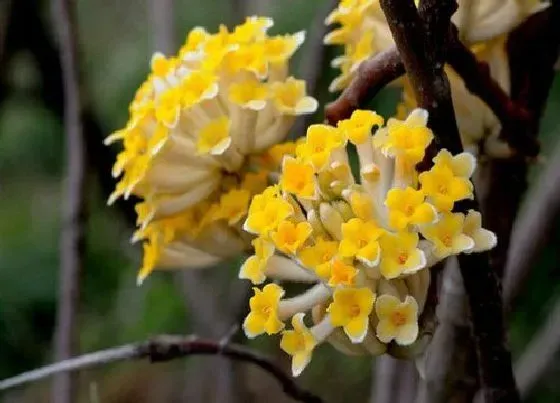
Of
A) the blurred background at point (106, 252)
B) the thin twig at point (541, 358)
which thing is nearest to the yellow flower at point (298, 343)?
the thin twig at point (541, 358)

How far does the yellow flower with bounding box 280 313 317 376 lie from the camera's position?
11.0 inches

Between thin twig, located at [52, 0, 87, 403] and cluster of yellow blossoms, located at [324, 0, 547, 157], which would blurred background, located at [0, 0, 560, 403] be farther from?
cluster of yellow blossoms, located at [324, 0, 547, 157]

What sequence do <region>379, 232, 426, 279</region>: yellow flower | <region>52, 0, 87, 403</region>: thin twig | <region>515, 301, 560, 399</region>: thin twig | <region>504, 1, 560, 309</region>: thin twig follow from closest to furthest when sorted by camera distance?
<region>379, 232, 426, 279</region>: yellow flower, <region>504, 1, 560, 309</region>: thin twig, <region>52, 0, 87, 403</region>: thin twig, <region>515, 301, 560, 399</region>: thin twig

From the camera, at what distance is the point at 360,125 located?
295mm

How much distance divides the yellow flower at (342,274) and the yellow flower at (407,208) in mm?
20

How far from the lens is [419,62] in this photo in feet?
0.90

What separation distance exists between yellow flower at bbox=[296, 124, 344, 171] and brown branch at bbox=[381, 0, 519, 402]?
0.03 m

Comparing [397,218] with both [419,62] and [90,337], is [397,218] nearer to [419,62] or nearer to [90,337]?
[419,62]

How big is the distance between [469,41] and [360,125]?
100 mm

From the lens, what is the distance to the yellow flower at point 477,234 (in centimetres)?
27

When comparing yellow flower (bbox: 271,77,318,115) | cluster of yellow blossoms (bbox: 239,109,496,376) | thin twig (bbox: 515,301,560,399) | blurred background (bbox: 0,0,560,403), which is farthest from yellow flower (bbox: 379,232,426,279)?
blurred background (bbox: 0,0,560,403)

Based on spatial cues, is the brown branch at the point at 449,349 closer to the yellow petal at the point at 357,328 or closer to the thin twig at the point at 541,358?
the yellow petal at the point at 357,328

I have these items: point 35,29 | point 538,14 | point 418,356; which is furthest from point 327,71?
point 418,356

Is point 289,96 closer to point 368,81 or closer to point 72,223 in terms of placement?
point 368,81
